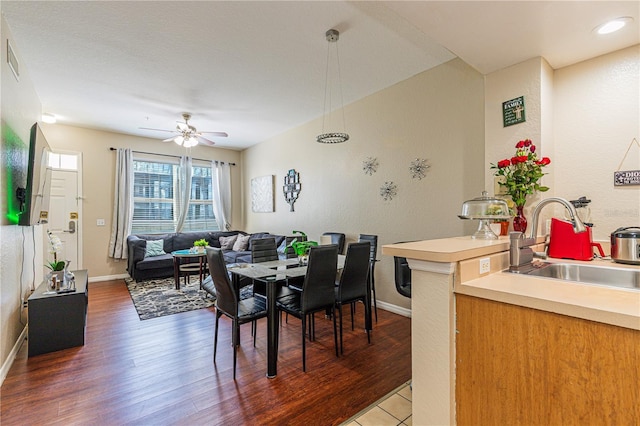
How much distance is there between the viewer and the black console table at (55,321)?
8.76 feet

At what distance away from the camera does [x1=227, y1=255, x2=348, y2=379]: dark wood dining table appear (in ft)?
7.45

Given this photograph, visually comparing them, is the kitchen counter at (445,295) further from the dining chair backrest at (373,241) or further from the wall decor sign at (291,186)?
the wall decor sign at (291,186)

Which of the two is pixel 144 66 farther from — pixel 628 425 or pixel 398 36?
pixel 628 425

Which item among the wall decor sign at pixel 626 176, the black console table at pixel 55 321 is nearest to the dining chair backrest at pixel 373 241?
the wall decor sign at pixel 626 176

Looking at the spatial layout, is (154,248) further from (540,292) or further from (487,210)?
(540,292)

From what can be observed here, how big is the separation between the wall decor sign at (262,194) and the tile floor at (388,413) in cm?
481

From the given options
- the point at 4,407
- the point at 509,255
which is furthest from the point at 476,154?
the point at 4,407

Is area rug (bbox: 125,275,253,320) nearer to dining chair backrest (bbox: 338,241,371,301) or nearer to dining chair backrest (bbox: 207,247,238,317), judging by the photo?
dining chair backrest (bbox: 207,247,238,317)

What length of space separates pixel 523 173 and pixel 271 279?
6.90 ft

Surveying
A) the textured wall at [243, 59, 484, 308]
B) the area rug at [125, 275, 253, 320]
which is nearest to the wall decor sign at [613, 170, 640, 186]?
the textured wall at [243, 59, 484, 308]

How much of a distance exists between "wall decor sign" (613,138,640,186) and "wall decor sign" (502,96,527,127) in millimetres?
721

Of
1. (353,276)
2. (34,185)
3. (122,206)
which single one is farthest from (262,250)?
(122,206)

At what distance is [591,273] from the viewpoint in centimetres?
186

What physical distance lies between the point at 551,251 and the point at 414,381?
1462 mm
